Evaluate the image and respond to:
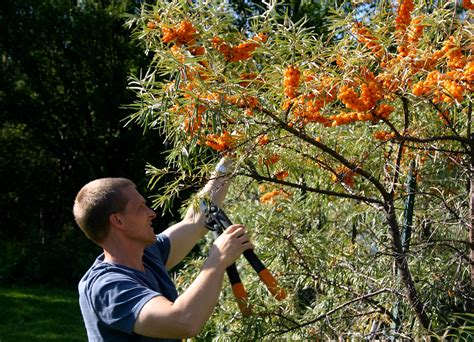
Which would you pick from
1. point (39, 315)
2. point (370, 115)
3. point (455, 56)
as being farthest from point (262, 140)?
point (39, 315)

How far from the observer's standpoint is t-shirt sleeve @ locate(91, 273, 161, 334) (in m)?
1.87

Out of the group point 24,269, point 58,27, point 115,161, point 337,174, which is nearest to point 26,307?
point 24,269

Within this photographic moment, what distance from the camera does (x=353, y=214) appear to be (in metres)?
3.03

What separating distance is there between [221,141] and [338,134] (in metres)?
0.65

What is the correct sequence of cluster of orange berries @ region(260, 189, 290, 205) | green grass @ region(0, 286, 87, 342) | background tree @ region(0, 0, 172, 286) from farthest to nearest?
1. background tree @ region(0, 0, 172, 286)
2. green grass @ region(0, 286, 87, 342)
3. cluster of orange berries @ region(260, 189, 290, 205)

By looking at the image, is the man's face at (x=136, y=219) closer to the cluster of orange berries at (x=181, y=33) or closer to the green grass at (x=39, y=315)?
the cluster of orange berries at (x=181, y=33)

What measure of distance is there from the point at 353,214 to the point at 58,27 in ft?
29.5

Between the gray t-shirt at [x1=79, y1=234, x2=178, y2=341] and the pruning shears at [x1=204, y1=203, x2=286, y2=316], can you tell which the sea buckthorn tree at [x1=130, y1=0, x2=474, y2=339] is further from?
the gray t-shirt at [x1=79, y1=234, x2=178, y2=341]

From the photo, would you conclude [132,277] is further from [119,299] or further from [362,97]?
[362,97]

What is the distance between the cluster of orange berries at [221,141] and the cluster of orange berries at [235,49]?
24cm

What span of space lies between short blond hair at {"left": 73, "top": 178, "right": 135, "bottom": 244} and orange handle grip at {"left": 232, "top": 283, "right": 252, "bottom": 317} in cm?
44

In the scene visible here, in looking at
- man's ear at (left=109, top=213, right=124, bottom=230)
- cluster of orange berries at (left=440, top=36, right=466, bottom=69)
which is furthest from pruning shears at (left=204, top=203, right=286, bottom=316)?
cluster of orange berries at (left=440, top=36, right=466, bottom=69)

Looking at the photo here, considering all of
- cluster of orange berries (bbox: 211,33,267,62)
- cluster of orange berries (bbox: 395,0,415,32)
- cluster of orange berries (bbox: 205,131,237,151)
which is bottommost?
cluster of orange berries (bbox: 205,131,237,151)

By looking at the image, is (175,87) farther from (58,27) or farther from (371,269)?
(58,27)
